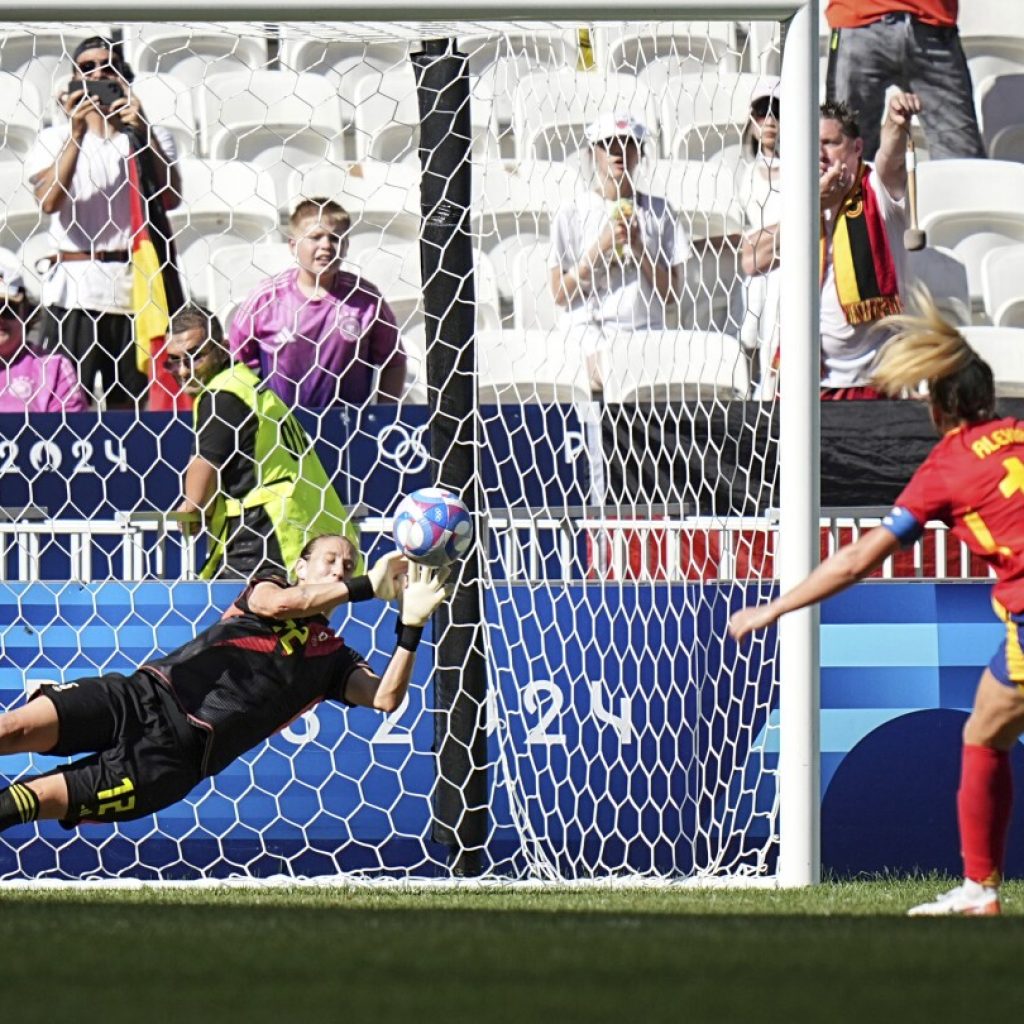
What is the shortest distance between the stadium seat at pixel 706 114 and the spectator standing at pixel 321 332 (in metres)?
1.42

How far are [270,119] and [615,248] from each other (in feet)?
13.7

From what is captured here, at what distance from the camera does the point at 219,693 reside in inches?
231

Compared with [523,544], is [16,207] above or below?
above

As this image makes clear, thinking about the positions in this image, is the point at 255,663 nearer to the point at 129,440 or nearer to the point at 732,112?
the point at 129,440

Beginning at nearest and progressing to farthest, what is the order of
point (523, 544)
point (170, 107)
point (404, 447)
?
point (523, 544)
point (404, 447)
point (170, 107)

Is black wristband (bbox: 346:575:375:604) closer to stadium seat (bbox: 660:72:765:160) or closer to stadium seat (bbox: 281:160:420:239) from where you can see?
stadium seat (bbox: 660:72:765:160)

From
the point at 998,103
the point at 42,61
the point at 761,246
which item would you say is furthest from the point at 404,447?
the point at 998,103

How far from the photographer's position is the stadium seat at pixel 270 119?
9.77 metres

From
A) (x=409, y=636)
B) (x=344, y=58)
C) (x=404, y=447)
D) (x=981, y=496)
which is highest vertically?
(x=344, y=58)

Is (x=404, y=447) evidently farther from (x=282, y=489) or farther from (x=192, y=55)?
(x=192, y=55)

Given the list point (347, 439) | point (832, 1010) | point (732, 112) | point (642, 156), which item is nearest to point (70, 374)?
point (347, 439)

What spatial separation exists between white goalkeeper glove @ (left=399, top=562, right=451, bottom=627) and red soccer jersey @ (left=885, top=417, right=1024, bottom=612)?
1.70 meters

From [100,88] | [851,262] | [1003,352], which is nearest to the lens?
[100,88]

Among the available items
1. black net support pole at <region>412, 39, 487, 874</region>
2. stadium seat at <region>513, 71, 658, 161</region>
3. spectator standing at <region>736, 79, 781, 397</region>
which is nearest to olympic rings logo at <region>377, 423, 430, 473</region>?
black net support pole at <region>412, 39, 487, 874</region>
